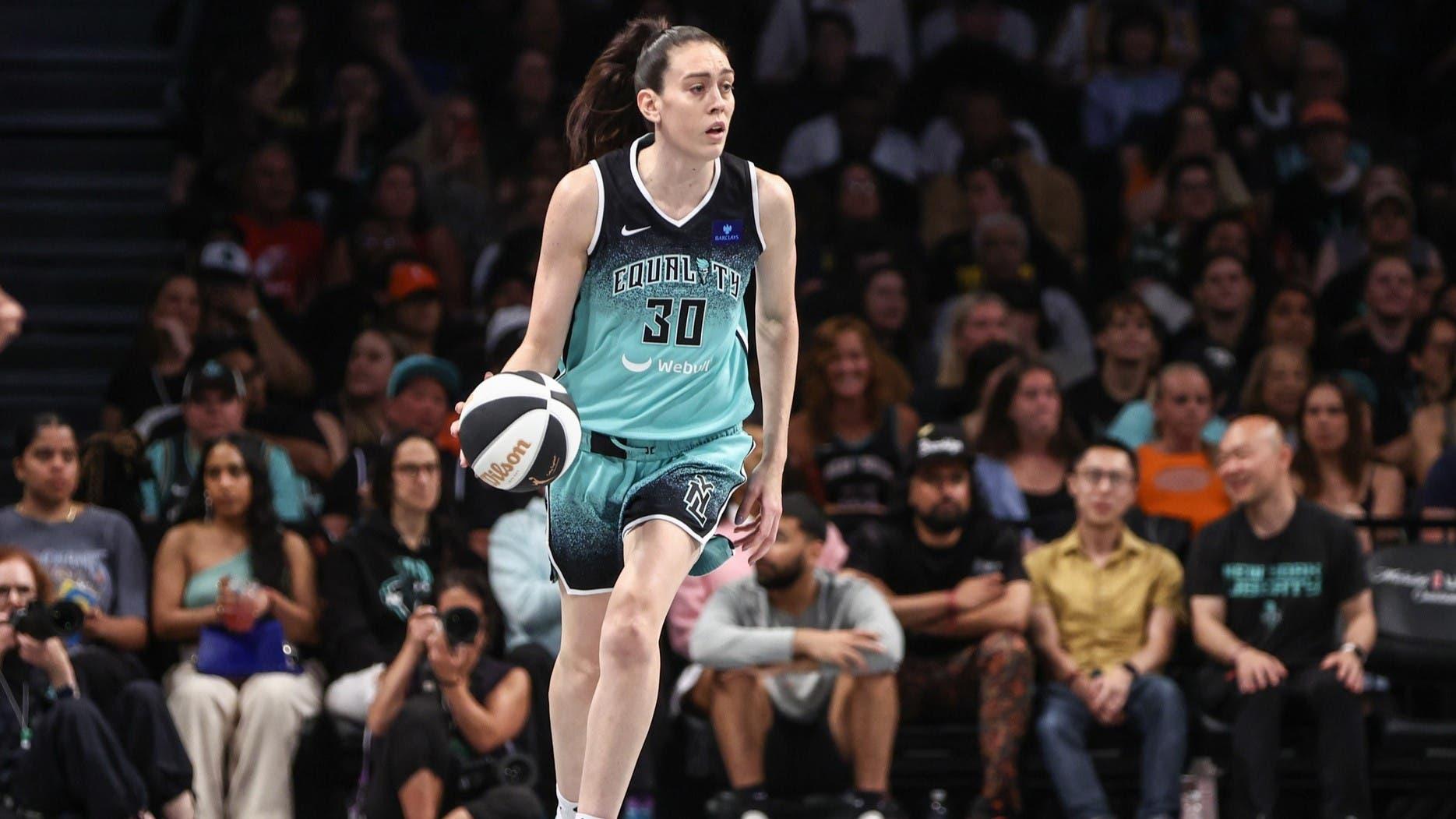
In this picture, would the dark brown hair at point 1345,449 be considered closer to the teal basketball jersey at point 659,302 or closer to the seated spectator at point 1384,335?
the seated spectator at point 1384,335

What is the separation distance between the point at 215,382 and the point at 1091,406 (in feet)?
13.2

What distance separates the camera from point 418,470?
27.8 feet

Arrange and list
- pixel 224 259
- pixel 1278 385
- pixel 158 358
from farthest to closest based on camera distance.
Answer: pixel 224 259, pixel 158 358, pixel 1278 385

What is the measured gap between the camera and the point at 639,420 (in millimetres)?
5211

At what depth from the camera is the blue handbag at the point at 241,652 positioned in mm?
8156

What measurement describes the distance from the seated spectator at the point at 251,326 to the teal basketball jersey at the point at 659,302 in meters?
5.05

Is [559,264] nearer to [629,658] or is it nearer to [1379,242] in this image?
[629,658]

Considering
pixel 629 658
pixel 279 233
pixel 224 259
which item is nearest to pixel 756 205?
pixel 629 658

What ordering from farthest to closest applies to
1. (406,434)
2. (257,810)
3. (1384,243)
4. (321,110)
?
(321,110) < (1384,243) < (406,434) < (257,810)

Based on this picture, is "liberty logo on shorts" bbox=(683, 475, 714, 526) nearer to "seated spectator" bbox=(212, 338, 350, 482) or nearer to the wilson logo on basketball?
the wilson logo on basketball

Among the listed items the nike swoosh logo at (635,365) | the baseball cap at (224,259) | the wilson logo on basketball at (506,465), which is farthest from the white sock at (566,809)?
the baseball cap at (224,259)

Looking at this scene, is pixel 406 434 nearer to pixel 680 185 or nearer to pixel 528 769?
pixel 528 769

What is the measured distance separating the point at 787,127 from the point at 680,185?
743cm

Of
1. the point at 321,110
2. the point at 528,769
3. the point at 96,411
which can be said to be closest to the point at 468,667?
the point at 528,769
